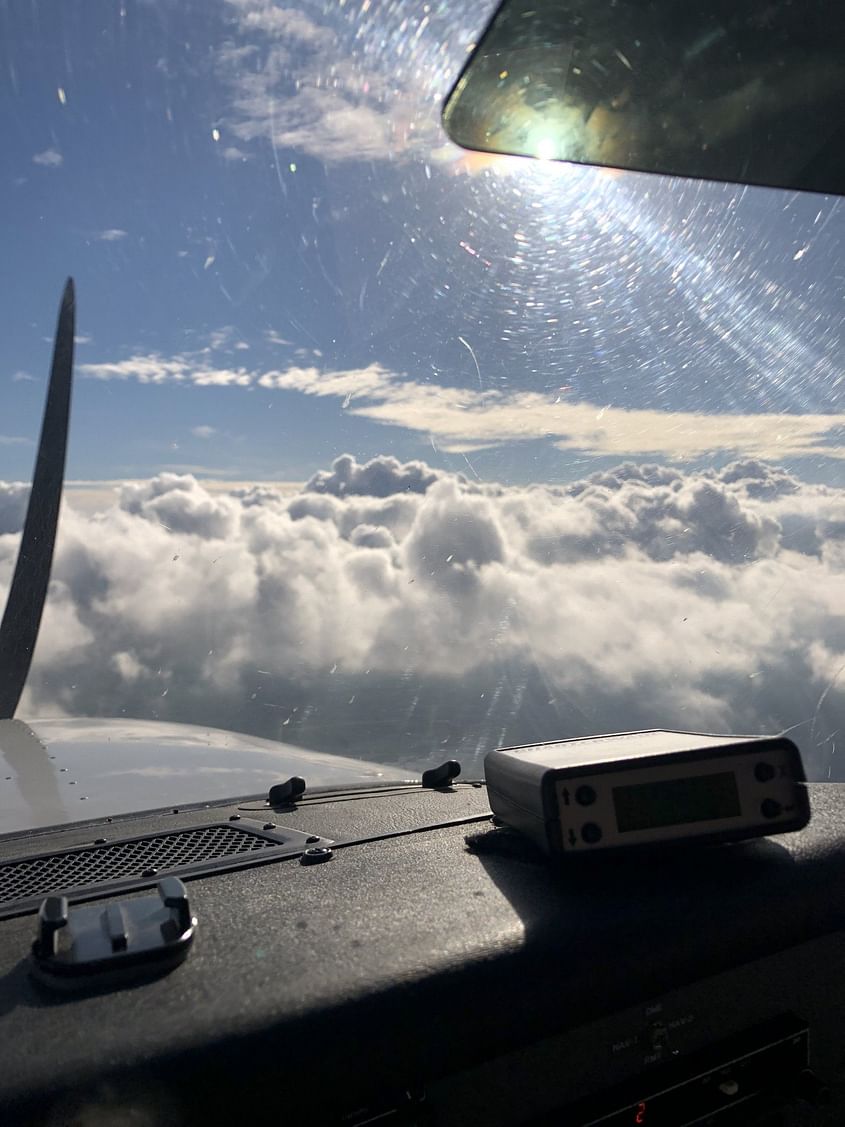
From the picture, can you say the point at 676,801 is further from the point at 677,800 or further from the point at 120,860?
the point at 120,860

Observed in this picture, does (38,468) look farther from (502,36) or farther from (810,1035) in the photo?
(810,1035)

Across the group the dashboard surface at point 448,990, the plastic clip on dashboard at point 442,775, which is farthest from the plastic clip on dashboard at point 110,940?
the plastic clip on dashboard at point 442,775

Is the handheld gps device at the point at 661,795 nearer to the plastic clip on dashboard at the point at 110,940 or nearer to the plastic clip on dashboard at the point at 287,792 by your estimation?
the plastic clip on dashboard at the point at 110,940

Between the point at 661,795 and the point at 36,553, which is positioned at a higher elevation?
the point at 36,553

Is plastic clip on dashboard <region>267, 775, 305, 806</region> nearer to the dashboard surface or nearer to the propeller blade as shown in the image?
the dashboard surface

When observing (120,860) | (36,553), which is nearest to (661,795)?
(120,860)

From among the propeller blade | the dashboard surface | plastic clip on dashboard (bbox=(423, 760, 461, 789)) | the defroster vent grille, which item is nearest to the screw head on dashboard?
the dashboard surface

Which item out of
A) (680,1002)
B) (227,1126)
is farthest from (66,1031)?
(680,1002)
